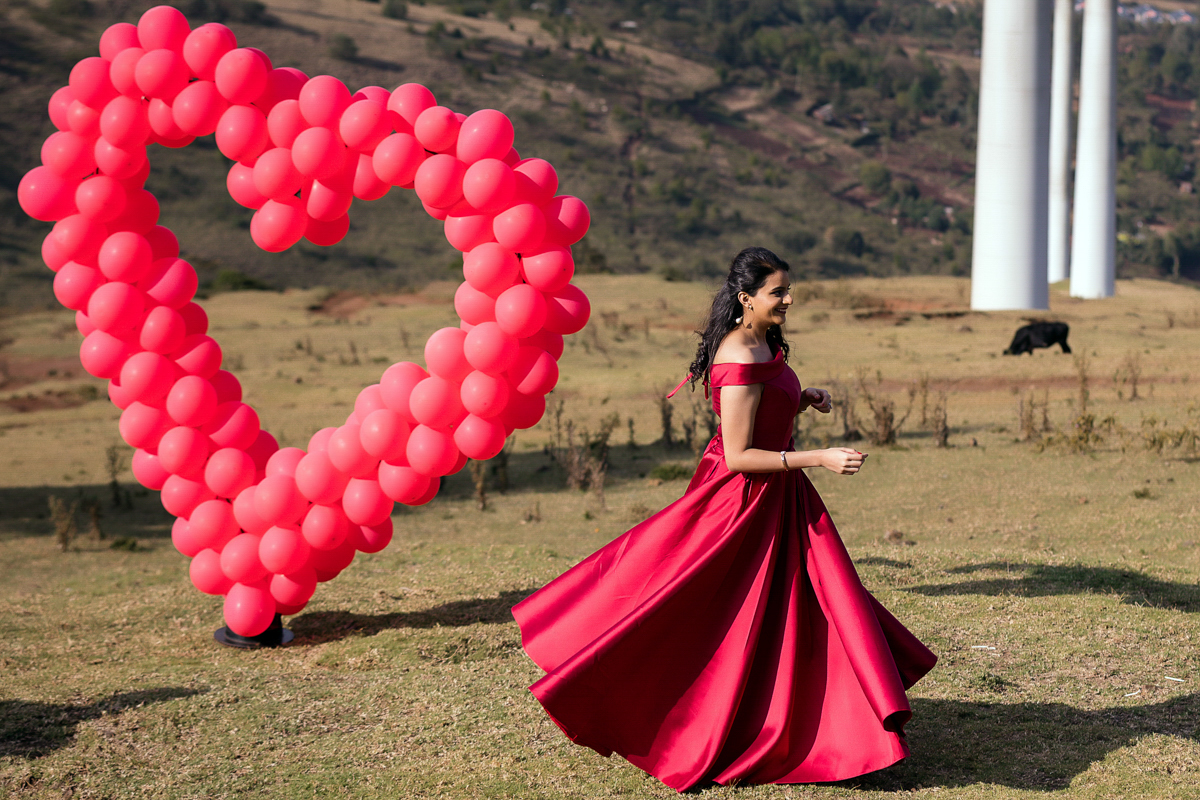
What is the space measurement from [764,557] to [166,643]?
385cm

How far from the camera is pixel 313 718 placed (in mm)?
4914

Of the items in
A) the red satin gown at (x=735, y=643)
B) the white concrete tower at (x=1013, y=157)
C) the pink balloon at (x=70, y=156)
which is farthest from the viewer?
the white concrete tower at (x=1013, y=157)

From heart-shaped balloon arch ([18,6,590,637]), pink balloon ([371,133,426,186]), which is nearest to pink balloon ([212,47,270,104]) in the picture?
heart-shaped balloon arch ([18,6,590,637])

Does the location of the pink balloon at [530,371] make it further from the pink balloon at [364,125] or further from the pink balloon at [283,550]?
the pink balloon at [283,550]

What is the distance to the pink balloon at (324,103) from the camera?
5.53 metres

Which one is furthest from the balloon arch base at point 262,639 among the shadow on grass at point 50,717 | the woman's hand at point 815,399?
the woman's hand at point 815,399

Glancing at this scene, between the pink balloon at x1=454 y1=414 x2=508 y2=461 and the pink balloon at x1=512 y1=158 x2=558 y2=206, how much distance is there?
1072mm

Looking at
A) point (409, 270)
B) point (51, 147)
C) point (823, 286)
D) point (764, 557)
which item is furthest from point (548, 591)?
point (409, 270)

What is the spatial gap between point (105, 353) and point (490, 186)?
2.39 m

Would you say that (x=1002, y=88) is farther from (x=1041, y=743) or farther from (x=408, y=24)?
(x=408, y=24)

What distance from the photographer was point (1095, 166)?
36.7 m

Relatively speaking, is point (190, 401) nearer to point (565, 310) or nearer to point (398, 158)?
point (398, 158)

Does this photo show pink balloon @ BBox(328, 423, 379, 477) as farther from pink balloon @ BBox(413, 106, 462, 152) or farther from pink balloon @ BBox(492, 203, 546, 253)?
pink balloon @ BBox(413, 106, 462, 152)

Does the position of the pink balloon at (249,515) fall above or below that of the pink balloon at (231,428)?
below
